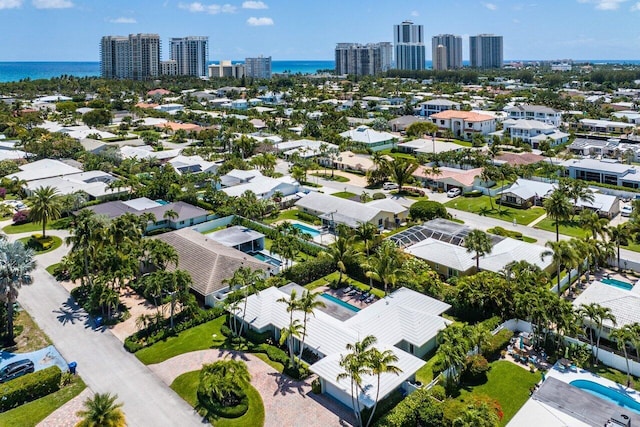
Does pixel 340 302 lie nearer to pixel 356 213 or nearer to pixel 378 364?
pixel 378 364

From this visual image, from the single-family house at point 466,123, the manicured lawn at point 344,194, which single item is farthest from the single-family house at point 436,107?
the manicured lawn at point 344,194

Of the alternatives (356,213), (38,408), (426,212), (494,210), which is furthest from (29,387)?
(494,210)

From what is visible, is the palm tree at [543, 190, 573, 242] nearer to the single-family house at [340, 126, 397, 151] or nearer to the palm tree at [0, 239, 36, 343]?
the palm tree at [0, 239, 36, 343]

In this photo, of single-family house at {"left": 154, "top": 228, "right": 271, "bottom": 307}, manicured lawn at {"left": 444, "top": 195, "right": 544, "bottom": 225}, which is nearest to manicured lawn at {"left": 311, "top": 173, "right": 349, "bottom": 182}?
manicured lawn at {"left": 444, "top": 195, "right": 544, "bottom": 225}

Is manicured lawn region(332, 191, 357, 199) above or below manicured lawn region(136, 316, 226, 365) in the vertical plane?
above

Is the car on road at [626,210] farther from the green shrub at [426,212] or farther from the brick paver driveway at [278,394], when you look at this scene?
the brick paver driveway at [278,394]

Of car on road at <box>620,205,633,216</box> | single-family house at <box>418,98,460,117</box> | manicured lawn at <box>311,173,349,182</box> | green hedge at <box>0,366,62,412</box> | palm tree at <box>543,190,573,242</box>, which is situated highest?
single-family house at <box>418,98,460,117</box>

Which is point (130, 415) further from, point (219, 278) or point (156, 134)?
point (156, 134)
